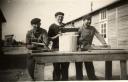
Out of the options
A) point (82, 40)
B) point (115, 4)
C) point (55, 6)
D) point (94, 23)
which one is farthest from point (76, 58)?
point (115, 4)

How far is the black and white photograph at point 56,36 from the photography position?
2.42 metres

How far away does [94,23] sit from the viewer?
2.48m

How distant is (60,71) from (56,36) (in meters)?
0.42

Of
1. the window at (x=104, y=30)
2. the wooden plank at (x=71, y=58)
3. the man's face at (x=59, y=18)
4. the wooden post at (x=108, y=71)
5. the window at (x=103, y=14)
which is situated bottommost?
the wooden post at (x=108, y=71)

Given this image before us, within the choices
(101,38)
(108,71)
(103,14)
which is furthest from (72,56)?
(103,14)

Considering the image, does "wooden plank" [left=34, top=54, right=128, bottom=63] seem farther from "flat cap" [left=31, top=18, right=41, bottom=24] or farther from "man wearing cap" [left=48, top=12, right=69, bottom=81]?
"flat cap" [left=31, top=18, right=41, bottom=24]

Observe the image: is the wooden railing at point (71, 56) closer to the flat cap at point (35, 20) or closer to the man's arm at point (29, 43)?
the man's arm at point (29, 43)

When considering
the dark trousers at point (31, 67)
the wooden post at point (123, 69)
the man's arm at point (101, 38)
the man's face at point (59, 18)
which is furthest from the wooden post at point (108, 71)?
the dark trousers at point (31, 67)

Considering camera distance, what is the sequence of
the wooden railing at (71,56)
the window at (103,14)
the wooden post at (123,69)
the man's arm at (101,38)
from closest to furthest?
the wooden railing at (71,56), the wooden post at (123,69), the man's arm at (101,38), the window at (103,14)

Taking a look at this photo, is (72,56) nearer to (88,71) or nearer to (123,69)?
(88,71)

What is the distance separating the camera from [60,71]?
250cm

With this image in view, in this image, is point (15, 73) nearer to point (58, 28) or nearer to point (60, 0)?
point (58, 28)

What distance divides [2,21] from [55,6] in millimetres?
639

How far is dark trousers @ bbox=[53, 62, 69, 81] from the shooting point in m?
2.48
